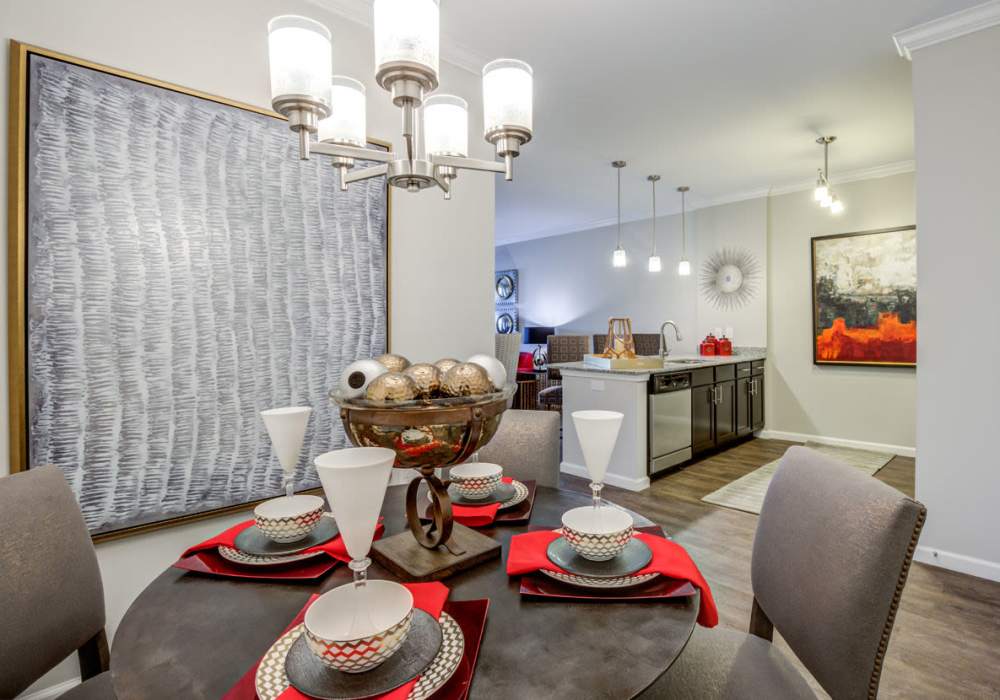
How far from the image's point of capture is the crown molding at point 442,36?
6.79ft

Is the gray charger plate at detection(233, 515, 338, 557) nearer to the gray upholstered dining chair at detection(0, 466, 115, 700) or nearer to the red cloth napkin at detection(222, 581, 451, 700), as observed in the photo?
the red cloth napkin at detection(222, 581, 451, 700)

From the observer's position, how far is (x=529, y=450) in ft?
5.85

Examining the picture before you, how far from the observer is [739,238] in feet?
18.0

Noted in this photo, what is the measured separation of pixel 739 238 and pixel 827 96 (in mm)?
2378

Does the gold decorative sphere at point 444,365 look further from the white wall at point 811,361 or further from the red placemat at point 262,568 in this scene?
the white wall at point 811,361

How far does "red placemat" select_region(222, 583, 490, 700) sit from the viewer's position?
62 cm

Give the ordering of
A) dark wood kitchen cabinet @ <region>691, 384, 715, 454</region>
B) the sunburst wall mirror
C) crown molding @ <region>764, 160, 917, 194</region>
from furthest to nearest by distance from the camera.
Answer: the sunburst wall mirror, crown molding @ <region>764, 160, 917, 194</region>, dark wood kitchen cabinet @ <region>691, 384, 715, 454</region>

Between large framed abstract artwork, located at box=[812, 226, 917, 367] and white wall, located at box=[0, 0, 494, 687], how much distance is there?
395 cm

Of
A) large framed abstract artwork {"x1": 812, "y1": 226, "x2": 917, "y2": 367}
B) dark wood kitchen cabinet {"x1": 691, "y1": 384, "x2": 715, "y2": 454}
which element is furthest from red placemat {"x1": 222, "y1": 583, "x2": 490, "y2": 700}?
large framed abstract artwork {"x1": 812, "y1": 226, "x2": 917, "y2": 367}

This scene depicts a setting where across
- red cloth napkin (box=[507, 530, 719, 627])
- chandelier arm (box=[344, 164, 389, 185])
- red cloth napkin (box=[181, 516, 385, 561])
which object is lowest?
red cloth napkin (box=[181, 516, 385, 561])

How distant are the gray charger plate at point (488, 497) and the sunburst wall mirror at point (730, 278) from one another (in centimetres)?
492

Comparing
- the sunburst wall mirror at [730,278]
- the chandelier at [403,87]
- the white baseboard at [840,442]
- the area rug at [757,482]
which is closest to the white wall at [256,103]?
the chandelier at [403,87]

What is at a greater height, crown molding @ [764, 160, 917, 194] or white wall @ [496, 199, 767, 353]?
crown molding @ [764, 160, 917, 194]

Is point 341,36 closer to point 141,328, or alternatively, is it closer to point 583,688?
point 141,328
